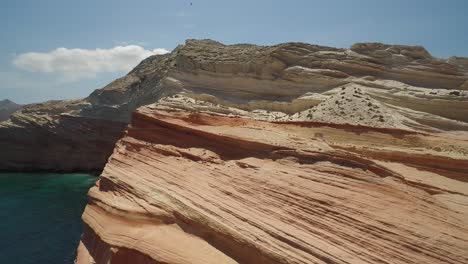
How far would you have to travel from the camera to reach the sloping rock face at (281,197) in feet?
23.3

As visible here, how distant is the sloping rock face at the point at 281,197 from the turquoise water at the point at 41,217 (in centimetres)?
438

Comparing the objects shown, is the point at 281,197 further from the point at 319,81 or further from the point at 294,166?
the point at 319,81

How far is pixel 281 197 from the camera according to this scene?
8742mm

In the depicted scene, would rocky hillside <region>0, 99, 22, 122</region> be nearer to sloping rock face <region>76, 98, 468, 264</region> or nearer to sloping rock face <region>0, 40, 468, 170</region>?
sloping rock face <region>0, 40, 468, 170</region>

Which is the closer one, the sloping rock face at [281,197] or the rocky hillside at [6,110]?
the sloping rock face at [281,197]

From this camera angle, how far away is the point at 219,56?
2322 cm

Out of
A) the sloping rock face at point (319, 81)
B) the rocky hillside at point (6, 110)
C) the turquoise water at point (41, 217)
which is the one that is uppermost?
the sloping rock face at point (319, 81)

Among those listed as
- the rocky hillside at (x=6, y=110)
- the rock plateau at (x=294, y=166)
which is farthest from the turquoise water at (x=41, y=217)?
the rocky hillside at (x=6, y=110)

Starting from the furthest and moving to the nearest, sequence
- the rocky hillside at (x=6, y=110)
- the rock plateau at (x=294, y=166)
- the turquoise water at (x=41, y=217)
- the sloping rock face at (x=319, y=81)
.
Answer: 1. the rocky hillside at (x=6, y=110)
2. the sloping rock face at (x=319, y=81)
3. the turquoise water at (x=41, y=217)
4. the rock plateau at (x=294, y=166)

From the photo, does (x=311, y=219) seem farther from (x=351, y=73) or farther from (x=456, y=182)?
(x=351, y=73)

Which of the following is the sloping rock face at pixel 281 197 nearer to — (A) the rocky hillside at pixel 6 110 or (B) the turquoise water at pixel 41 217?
(B) the turquoise water at pixel 41 217

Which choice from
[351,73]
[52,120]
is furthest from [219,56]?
[52,120]

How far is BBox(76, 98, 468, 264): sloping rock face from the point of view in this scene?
7105 mm

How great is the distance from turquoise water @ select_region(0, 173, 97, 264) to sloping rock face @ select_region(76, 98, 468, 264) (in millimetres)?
4382
